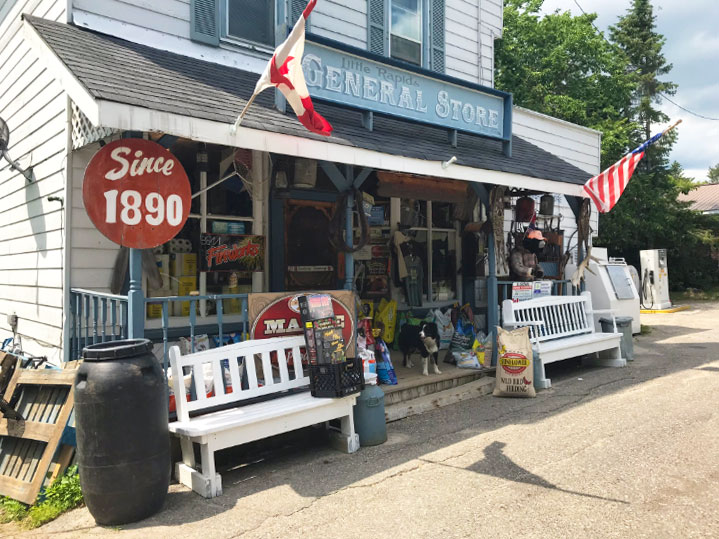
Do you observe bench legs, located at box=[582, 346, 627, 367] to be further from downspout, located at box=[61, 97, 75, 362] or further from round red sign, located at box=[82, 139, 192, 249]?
downspout, located at box=[61, 97, 75, 362]

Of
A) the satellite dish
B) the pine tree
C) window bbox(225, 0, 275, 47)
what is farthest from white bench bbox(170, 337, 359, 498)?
the pine tree

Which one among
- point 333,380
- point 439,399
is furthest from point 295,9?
point 439,399

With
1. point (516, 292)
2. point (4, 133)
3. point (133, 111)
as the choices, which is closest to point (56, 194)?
point (4, 133)

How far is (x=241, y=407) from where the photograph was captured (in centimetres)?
474

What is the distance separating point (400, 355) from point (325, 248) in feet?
6.66

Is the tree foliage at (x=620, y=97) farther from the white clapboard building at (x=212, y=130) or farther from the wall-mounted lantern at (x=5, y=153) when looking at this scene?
the wall-mounted lantern at (x=5, y=153)

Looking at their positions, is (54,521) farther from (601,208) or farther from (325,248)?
(601,208)

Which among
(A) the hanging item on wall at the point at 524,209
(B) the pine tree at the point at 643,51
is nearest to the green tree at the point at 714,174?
(B) the pine tree at the point at 643,51

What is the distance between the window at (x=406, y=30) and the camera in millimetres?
8930

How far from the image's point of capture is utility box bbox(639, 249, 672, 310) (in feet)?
58.1

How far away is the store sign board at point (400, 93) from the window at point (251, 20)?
5.65ft

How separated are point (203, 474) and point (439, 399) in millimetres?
3136

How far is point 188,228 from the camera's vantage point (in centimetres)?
643

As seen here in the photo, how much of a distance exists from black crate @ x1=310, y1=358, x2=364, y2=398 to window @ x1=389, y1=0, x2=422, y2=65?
5.84m
